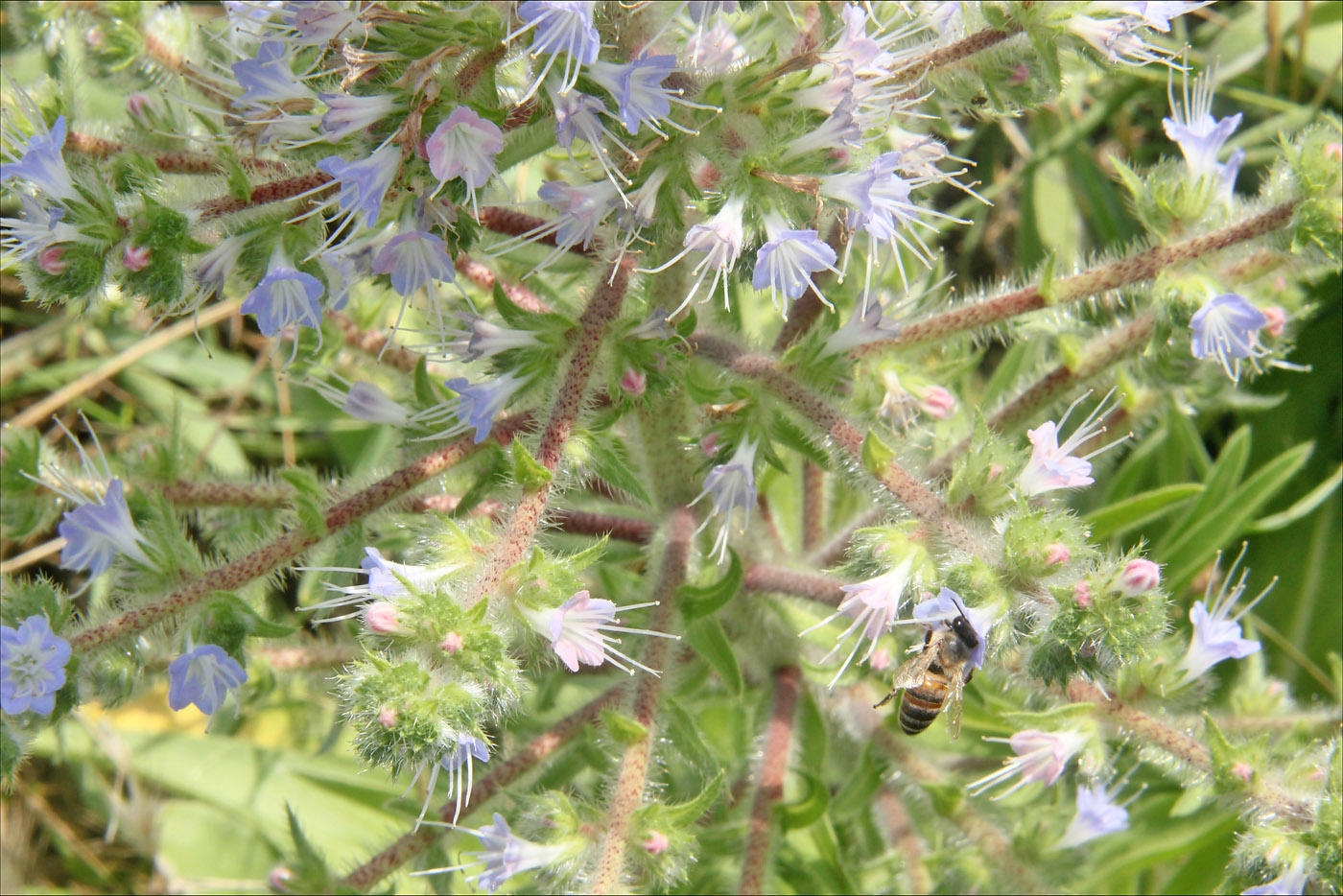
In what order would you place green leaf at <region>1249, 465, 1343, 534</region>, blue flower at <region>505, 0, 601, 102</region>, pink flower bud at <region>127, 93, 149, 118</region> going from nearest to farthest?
1. blue flower at <region>505, 0, 601, 102</region>
2. pink flower bud at <region>127, 93, 149, 118</region>
3. green leaf at <region>1249, 465, 1343, 534</region>

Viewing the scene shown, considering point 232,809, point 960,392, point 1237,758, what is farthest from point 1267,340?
point 232,809

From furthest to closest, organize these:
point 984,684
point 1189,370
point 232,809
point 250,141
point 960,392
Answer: point 232,809 → point 960,392 → point 984,684 → point 1189,370 → point 250,141

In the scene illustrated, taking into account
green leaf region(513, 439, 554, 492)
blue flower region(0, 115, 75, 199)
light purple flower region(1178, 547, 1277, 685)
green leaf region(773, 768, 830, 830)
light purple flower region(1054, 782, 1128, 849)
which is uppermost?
blue flower region(0, 115, 75, 199)

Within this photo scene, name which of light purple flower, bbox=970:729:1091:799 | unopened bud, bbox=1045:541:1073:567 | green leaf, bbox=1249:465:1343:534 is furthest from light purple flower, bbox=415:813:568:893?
green leaf, bbox=1249:465:1343:534

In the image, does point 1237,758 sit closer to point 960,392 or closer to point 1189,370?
point 1189,370

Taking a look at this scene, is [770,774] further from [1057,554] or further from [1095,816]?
[1057,554]

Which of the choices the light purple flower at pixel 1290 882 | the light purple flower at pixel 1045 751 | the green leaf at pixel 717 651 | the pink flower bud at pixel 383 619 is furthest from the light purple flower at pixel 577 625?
the light purple flower at pixel 1290 882

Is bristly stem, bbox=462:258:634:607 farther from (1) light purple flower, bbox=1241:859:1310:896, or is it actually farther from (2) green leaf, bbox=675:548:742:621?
(1) light purple flower, bbox=1241:859:1310:896
